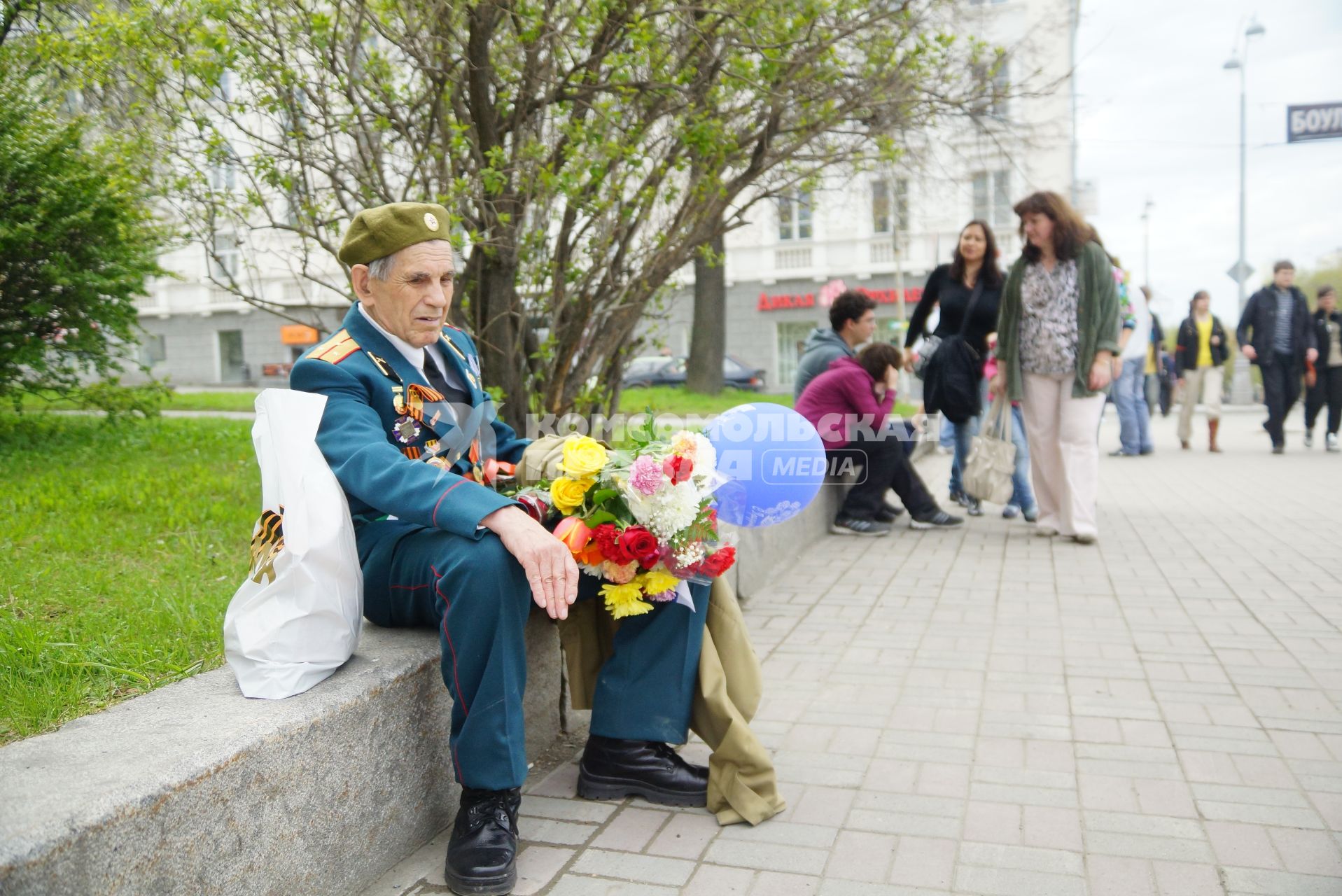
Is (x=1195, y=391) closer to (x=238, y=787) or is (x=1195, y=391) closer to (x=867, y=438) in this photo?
(x=867, y=438)

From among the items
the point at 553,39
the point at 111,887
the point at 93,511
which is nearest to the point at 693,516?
the point at 111,887

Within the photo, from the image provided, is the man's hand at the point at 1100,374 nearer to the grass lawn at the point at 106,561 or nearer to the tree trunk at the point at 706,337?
the grass lawn at the point at 106,561

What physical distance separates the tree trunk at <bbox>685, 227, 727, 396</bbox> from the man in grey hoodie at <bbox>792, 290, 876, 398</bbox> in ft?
34.3

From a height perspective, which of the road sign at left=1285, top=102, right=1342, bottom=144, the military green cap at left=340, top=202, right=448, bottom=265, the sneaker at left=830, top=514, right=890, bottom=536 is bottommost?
the sneaker at left=830, top=514, right=890, bottom=536

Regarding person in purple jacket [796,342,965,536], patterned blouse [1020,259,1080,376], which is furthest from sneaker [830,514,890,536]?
patterned blouse [1020,259,1080,376]

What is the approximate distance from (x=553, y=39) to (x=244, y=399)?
43.9 ft

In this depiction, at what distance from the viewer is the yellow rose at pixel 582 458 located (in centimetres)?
295

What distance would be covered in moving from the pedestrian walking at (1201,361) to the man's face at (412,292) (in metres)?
12.4

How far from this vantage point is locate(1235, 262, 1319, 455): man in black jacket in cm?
1220

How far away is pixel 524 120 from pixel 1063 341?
3586 mm

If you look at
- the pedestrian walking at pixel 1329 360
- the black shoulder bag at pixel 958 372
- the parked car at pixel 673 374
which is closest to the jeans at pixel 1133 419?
the pedestrian walking at pixel 1329 360

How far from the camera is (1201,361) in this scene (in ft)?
44.0

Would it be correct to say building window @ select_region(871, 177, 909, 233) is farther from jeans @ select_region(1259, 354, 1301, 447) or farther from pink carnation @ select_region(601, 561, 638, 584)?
pink carnation @ select_region(601, 561, 638, 584)

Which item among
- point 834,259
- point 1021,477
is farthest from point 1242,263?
point 1021,477
